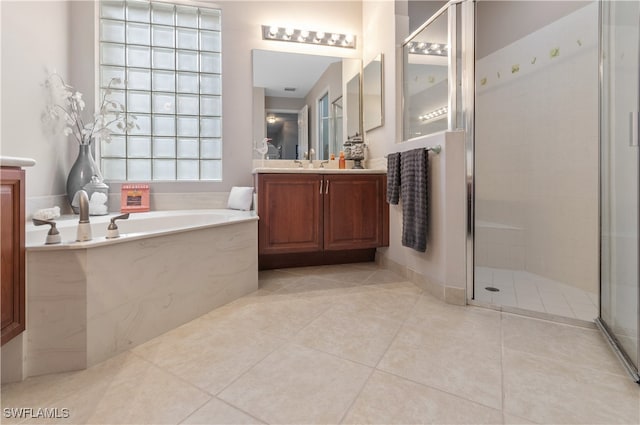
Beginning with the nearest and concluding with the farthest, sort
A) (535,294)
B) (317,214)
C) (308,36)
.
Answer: (535,294) → (317,214) → (308,36)

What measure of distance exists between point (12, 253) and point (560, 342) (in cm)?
240

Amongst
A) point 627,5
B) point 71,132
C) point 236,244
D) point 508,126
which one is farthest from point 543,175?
point 71,132

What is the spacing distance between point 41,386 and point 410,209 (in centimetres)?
216

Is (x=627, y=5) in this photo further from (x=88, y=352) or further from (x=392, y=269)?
(x=88, y=352)

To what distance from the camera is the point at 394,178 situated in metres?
2.52

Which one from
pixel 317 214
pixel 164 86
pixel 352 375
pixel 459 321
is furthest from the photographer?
pixel 164 86

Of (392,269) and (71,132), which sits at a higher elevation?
(71,132)

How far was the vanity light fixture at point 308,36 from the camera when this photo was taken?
304cm

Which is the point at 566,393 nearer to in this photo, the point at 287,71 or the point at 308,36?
Answer: the point at 287,71

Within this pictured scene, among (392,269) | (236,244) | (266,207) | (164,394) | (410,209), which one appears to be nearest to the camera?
(164,394)

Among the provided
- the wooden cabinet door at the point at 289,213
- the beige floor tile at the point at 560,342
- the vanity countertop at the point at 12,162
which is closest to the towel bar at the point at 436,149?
the wooden cabinet door at the point at 289,213

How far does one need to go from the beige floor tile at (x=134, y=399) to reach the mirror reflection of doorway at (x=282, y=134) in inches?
86.6

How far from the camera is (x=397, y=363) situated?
136cm

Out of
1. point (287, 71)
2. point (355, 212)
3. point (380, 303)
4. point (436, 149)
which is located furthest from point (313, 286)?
point (287, 71)
